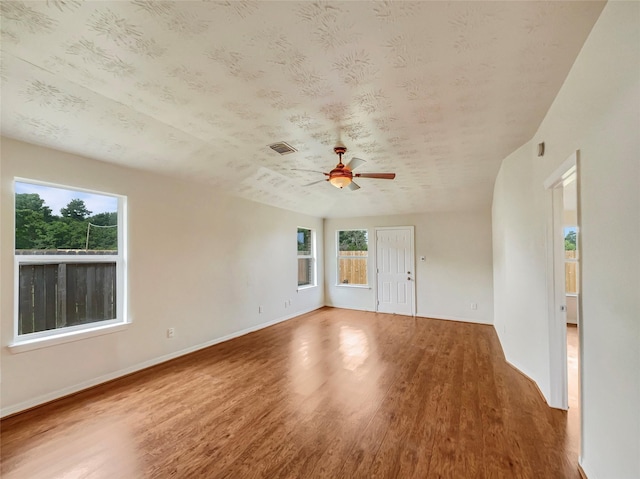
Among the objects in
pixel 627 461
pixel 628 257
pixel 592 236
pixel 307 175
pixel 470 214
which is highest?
pixel 307 175

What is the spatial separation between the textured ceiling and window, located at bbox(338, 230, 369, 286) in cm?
357

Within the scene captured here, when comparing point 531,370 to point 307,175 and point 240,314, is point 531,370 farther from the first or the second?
point 240,314

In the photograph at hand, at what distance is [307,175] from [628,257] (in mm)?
3747

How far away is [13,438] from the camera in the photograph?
215 centimetres

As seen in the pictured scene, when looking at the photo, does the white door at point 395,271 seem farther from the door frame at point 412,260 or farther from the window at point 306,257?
the window at point 306,257

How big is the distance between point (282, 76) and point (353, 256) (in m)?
5.45

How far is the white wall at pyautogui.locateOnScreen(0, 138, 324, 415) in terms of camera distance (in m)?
2.54

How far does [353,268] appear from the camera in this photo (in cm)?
705

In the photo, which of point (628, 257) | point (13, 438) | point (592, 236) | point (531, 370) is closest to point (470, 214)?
point (531, 370)

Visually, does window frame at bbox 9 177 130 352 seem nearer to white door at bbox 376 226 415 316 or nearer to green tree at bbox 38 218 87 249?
green tree at bbox 38 218 87 249

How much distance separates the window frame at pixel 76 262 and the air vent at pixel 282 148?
191cm

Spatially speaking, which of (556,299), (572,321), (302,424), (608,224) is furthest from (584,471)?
(572,321)

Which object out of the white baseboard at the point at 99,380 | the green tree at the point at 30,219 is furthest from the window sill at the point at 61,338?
the green tree at the point at 30,219

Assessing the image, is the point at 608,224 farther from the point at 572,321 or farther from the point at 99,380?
the point at 572,321
